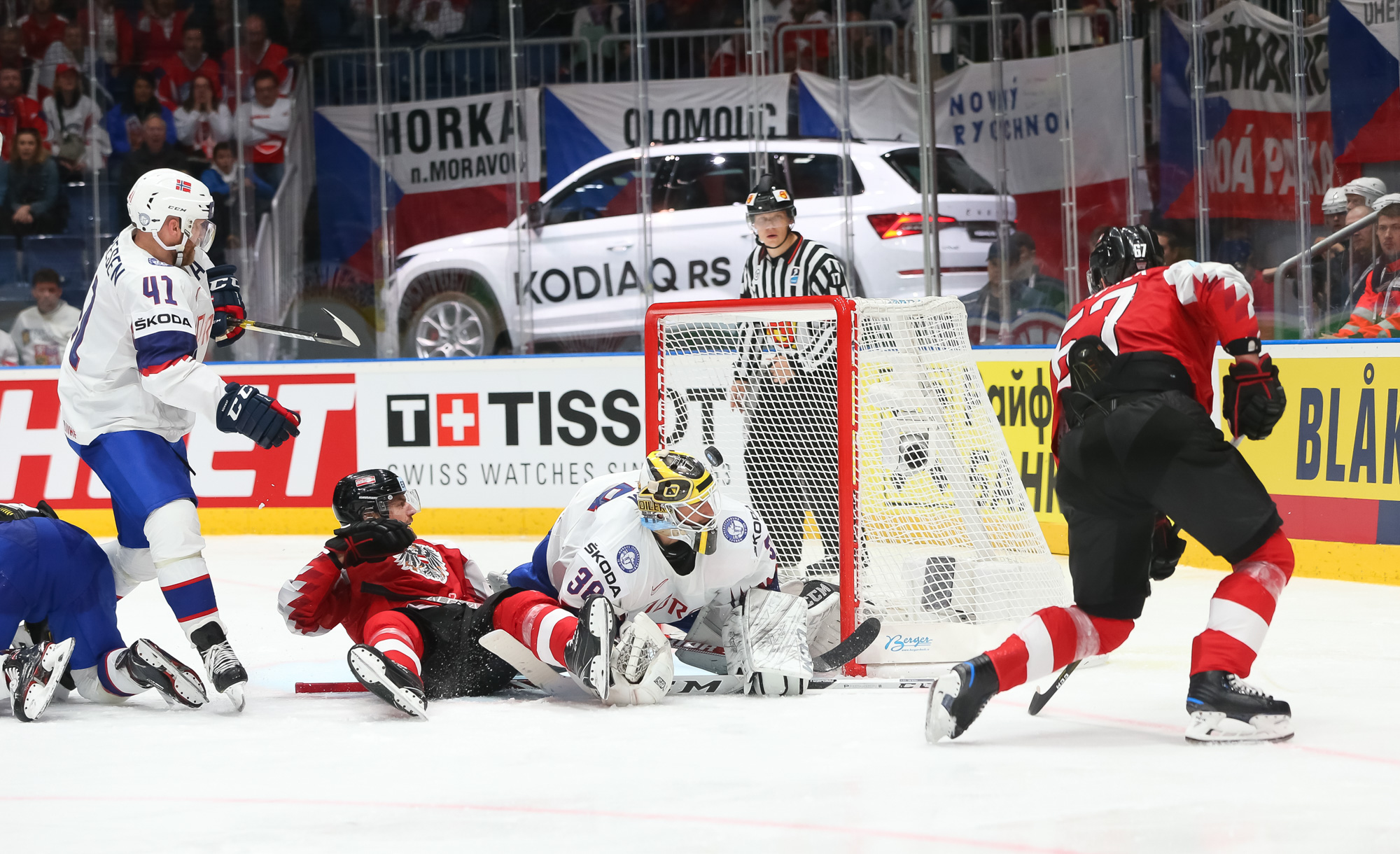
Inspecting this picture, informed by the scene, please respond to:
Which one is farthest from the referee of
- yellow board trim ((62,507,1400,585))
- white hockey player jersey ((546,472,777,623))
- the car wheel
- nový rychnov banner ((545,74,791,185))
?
the car wheel

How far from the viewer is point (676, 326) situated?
16.1 ft

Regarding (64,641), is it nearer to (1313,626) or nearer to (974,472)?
(974,472)

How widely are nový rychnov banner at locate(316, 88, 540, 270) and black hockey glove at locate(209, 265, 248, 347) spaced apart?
523 cm

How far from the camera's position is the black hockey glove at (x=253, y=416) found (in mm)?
4039

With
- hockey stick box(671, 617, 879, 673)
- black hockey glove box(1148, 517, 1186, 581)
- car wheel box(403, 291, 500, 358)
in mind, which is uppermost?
car wheel box(403, 291, 500, 358)

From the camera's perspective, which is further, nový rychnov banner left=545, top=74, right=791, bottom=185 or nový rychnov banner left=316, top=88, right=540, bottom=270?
nový rychnov banner left=316, top=88, right=540, bottom=270

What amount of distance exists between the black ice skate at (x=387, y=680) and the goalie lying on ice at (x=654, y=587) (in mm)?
323

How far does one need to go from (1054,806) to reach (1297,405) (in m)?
3.78

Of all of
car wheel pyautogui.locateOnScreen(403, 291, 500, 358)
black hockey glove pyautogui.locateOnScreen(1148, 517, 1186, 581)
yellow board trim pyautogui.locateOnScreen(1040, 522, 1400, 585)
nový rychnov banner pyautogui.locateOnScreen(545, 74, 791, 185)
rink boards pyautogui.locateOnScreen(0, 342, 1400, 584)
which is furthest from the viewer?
car wheel pyautogui.locateOnScreen(403, 291, 500, 358)

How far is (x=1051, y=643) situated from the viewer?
339 centimetres

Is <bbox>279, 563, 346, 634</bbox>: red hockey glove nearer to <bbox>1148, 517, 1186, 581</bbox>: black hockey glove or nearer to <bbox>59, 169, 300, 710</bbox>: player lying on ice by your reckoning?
<bbox>59, 169, 300, 710</bbox>: player lying on ice

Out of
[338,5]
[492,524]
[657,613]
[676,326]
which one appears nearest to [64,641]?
[657,613]

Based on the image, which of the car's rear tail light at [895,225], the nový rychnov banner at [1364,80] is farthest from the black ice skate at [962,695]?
the car's rear tail light at [895,225]

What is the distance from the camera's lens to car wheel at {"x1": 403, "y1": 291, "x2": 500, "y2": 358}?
377 inches
